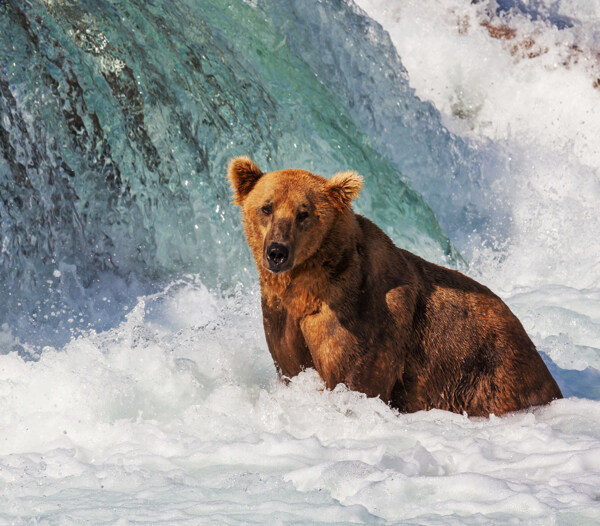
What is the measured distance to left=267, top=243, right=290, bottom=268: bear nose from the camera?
425 centimetres

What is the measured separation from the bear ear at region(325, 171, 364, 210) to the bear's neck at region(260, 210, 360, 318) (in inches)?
4.2

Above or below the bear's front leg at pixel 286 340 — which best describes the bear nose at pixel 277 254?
above

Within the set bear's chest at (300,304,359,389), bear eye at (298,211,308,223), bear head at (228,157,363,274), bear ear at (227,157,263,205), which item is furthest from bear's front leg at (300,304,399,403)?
bear ear at (227,157,263,205)

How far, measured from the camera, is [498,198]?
34.9 ft

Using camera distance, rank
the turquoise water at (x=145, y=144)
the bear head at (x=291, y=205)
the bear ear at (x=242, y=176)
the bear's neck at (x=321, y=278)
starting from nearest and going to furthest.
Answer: the bear head at (x=291, y=205) → the bear's neck at (x=321, y=278) → the bear ear at (x=242, y=176) → the turquoise water at (x=145, y=144)

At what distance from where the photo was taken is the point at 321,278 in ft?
14.8

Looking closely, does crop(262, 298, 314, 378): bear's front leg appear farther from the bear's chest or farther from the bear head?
the bear head

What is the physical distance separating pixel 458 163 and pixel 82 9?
4.63m

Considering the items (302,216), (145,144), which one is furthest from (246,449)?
(145,144)

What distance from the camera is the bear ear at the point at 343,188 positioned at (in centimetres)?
454

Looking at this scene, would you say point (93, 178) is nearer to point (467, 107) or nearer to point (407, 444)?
point (407, 444)

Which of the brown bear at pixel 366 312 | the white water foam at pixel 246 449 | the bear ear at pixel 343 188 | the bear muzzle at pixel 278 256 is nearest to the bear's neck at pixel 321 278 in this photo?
the brown bear at pixel 366 312

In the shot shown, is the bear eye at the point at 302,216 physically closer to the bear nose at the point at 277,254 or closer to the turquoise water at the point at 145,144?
the bear nose at the point at 277,254

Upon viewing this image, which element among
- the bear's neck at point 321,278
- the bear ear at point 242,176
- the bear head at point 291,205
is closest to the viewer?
the bear head at point 291,205
